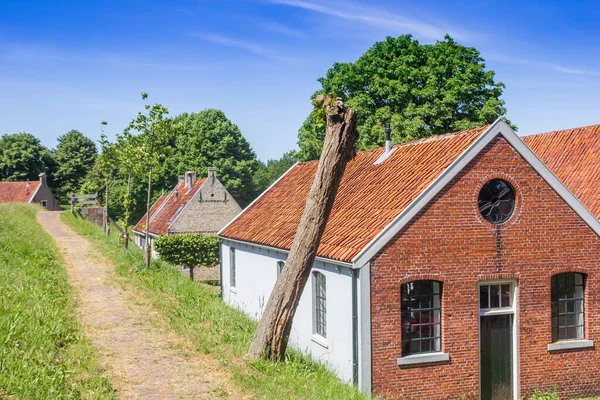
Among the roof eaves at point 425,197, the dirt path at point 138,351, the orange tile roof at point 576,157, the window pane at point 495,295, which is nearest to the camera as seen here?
the dirt path at point 138,351

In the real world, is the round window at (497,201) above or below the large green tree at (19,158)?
below

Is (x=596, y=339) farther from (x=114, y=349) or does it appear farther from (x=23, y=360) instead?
(x=23, y=360)

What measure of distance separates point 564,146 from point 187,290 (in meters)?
13.2

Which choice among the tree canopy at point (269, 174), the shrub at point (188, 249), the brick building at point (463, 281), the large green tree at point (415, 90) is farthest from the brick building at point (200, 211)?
the brick building at point (463, 281)

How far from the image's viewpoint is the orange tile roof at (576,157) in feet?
56.4

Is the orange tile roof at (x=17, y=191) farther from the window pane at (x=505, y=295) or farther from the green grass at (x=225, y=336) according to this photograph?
the window pane at (x=505, y=295)

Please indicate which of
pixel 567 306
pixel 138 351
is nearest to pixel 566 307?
pixel 567 306

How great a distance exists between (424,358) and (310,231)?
4.15 m

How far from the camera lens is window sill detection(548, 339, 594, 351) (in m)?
13.6

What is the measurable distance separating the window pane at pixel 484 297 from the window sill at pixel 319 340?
370 cm

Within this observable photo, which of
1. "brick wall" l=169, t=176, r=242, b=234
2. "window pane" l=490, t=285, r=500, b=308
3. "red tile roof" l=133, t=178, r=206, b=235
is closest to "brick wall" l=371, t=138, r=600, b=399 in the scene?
"window pane" l=490, t=285, r=500, b=308

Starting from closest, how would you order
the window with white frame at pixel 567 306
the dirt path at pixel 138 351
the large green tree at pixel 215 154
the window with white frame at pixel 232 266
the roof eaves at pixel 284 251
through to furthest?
the dirt path at pixel 138 351, the roof eaves at pixel 284 251, the window with white frame at pixel 567 306, the window with white frame at pixel 232 266, the large green tree at pixel 215 154

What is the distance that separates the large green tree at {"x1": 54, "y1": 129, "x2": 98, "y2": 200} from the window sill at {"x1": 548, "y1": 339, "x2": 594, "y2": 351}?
6528 cm

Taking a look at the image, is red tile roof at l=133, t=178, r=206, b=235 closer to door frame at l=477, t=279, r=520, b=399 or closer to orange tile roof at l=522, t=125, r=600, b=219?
orange tile roof at l=522, t=125, r=600, b=219
